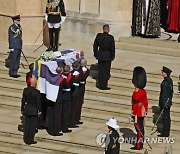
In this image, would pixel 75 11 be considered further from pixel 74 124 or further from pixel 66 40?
pixel 74 124

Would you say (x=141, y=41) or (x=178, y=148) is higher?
(x=141, y=41)

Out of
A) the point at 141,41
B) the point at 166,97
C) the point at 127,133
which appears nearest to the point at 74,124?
the point at 127,133

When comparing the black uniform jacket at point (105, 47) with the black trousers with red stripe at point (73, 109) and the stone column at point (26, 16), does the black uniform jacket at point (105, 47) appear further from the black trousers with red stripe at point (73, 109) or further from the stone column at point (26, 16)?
the stone column at point (26, 16)

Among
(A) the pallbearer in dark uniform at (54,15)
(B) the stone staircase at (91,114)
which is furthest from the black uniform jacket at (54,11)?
(B) the stone staircase at (91,114)

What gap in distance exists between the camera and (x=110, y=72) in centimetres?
1934

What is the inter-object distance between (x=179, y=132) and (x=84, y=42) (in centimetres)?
662

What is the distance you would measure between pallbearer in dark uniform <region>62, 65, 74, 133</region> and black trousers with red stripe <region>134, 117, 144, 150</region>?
1795 mm

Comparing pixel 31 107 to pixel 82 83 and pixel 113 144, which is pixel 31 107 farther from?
pixel 113 144

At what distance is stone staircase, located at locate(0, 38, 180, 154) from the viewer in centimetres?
1603

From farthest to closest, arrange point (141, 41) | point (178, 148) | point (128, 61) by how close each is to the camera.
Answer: point (141, 41) → point (128, 61) → point (178, 148)

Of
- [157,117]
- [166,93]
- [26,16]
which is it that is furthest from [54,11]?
[166,93]

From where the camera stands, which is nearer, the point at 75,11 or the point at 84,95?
the point at 84,95

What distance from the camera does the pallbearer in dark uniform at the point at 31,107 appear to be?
15820 millimetres

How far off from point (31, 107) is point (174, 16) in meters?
8.20
